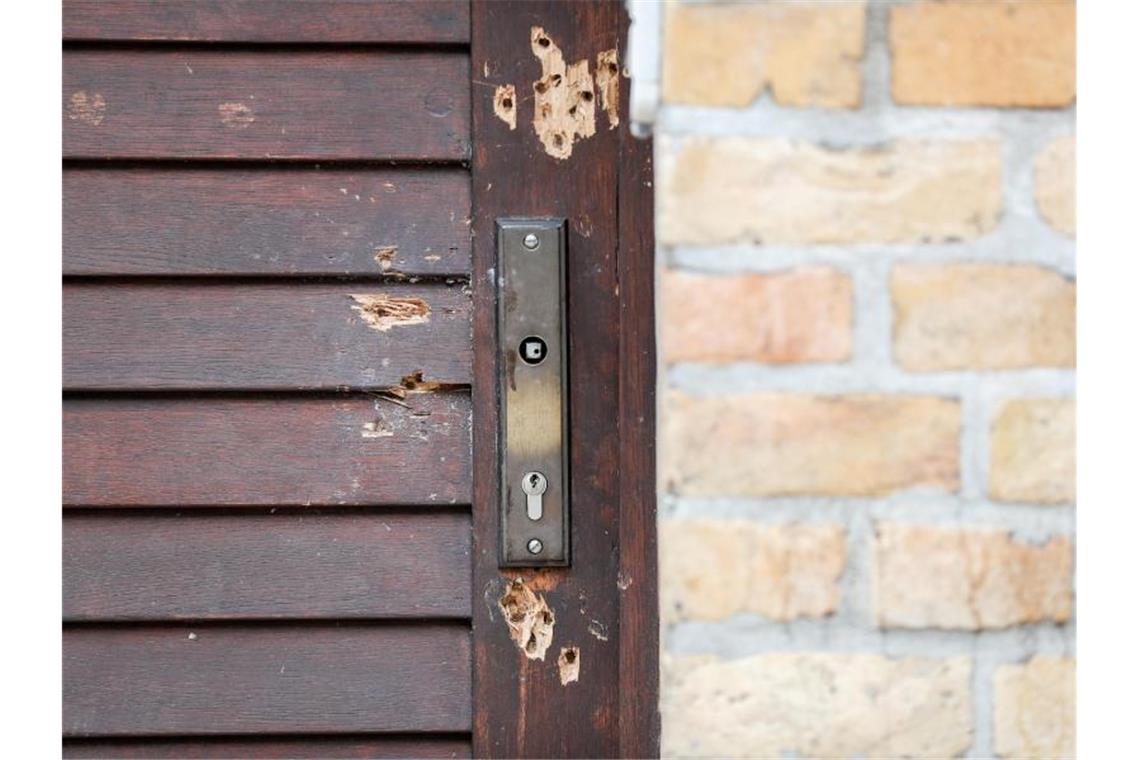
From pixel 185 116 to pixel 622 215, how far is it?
45cm

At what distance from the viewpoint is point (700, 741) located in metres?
0.64

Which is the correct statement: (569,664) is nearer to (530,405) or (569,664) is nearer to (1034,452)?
(530,405)

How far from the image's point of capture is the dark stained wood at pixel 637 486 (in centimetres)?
108

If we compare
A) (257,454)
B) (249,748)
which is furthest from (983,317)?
(249,748)

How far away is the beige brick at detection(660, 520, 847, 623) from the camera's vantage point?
25.1 inches

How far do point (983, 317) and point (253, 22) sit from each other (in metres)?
0.79

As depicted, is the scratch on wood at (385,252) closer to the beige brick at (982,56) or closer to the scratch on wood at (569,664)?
the scratch on wood at (569,664)

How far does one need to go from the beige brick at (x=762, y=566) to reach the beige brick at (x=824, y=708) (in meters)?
0.03

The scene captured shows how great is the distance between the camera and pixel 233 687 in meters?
1.08

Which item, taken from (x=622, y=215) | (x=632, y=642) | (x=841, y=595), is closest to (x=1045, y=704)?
(x=841, y=595)

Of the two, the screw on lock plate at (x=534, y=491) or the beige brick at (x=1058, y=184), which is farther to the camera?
the screw on lock plate at (x=534, y=491)

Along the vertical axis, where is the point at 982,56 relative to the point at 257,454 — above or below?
above

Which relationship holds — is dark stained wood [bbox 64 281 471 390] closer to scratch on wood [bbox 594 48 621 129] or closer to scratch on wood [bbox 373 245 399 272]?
scratch on wood [bbox 373 245 399 272]

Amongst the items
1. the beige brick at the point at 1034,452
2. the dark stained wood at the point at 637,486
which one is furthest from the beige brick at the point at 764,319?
the dark stained wood at the point at 637,486
